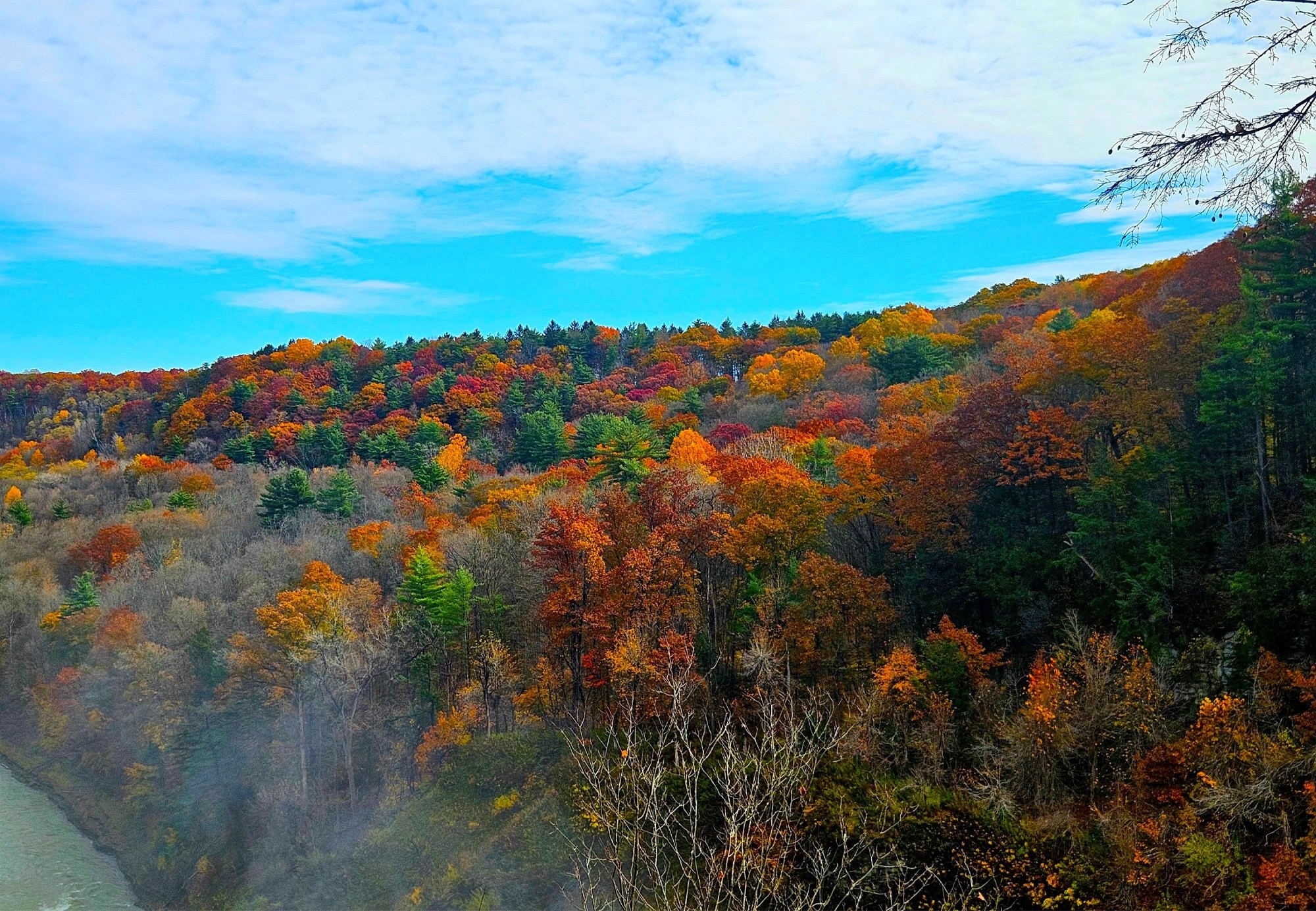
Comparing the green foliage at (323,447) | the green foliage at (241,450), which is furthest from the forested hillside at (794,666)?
the green foliage at (241,450)

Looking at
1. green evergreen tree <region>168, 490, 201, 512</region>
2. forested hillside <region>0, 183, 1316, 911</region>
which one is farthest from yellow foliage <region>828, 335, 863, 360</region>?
green evergreen tree <region>168, 490, 201, 512</region>

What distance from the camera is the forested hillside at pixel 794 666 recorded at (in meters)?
16.6

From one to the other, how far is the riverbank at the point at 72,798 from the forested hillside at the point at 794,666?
0.22 metres

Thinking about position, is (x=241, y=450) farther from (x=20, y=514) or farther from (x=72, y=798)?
(x=72, y=798)

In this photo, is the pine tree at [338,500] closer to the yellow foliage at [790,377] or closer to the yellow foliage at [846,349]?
the yellow foliage at [790,377]

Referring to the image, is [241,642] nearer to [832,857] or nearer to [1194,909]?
[832,857]

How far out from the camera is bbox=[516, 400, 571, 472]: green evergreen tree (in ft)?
228

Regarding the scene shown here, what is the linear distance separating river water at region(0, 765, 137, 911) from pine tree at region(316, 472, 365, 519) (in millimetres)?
24176

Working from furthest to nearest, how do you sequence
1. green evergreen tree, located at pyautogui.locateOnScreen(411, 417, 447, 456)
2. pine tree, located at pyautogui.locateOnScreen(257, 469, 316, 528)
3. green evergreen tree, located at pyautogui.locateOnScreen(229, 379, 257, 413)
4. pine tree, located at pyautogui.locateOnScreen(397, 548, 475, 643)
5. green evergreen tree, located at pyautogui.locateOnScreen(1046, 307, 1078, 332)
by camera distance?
green evergreen tree, located at pyautogui.locateOnScreen(229, 379, 257, 413) → green evergreen tree, located at pyautogui.locateOnScreen(411, 417, 447, 456) → pine tree, located at pyautogui.locateOnScreen(257, 469, 316, 528) → green evergreen tree, located at pyautogui.locateOnScreen(1046, 307, 1078, 332) → pine tree, located at pyautogui.locateOnScreen(397, 548, 475, 643)

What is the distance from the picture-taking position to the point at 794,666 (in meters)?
26.8

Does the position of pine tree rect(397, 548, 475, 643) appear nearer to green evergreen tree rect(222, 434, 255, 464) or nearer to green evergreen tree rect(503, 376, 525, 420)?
green evergreen tree rect(503, 376, 525, 420)

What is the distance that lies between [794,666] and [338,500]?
41.9 meters

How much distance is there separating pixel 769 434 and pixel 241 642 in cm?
3091

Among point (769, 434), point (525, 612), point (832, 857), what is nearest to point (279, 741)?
point (525, 612)
